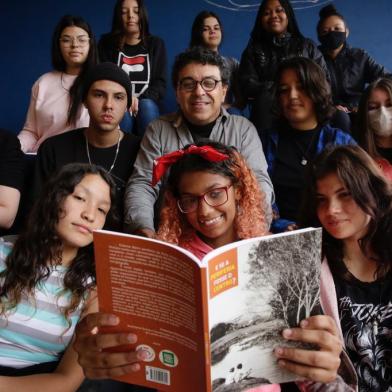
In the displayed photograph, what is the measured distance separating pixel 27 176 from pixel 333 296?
134 centimetres

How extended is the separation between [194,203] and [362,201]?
42cm

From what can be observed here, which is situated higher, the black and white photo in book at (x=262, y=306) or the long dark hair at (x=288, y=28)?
the long dark hair at (x=288, y=28)

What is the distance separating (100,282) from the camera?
878mm

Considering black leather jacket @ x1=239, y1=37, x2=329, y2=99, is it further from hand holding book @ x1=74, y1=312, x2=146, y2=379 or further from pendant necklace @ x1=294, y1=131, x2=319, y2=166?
hand holding book @ x1=74, y1=312, x2=146, y2=379

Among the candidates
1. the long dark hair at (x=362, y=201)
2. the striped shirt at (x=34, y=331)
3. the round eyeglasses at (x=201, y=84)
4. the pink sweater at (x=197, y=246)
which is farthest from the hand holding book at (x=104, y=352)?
the round eyeglasses at (x=201, y=84)

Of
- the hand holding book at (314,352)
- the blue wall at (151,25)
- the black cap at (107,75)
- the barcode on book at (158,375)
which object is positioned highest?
the blue wall at (151,25)

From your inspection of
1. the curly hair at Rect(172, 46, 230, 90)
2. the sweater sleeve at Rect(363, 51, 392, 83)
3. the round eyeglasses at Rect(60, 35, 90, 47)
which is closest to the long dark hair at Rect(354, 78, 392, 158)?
the curly hair at Rect(172, 46, 230, 90)

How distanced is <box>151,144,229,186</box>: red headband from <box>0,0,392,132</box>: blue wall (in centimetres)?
269

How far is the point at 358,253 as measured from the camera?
1.24 m

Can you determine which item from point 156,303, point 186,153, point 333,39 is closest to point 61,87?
point 186,153

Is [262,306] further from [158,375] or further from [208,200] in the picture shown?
[208,200]

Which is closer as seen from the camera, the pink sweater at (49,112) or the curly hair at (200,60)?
the curly hair at (200,60)

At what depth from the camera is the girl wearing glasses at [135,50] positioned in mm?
3014

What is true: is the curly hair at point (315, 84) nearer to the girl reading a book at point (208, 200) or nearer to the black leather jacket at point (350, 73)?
the girl reading a book at point (208, 200)
